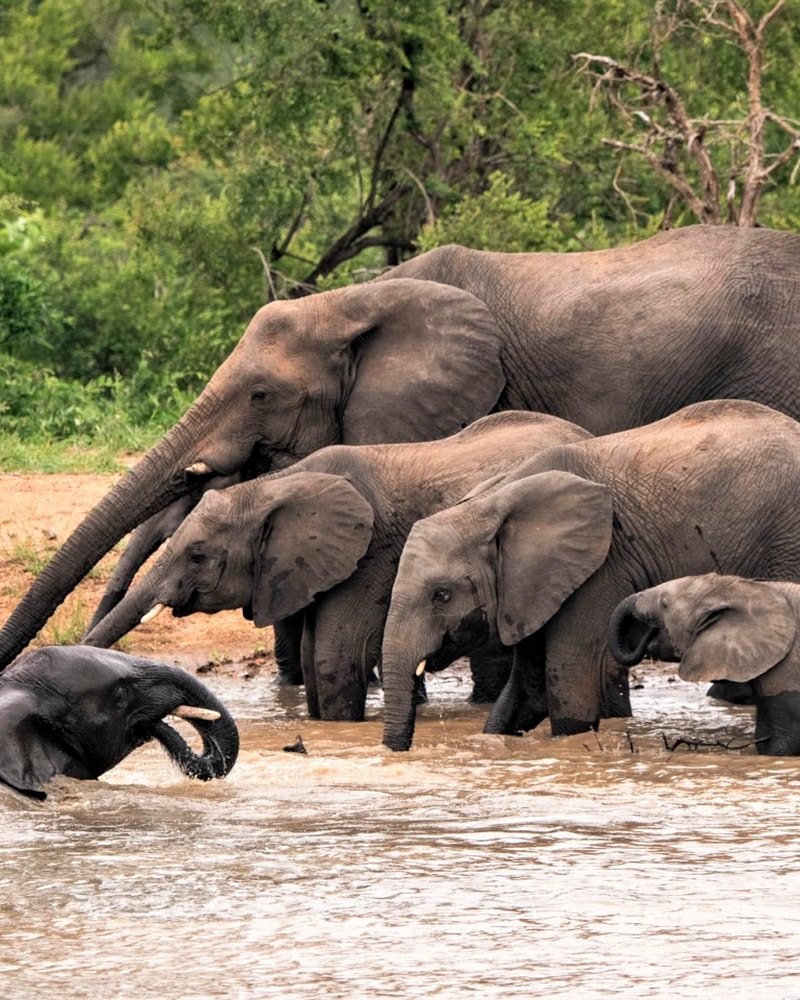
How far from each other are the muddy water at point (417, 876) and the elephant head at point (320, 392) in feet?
6.01

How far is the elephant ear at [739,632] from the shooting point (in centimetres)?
769

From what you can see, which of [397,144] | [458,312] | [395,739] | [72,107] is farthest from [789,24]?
[72,107]

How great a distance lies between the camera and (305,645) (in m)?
9.20

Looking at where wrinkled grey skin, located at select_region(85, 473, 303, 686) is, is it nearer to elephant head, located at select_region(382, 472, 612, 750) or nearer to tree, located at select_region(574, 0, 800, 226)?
elephant head, located at select_region(382, 472, 612, 750)

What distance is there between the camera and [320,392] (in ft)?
31.7

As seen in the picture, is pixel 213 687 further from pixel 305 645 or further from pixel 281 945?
pixel 281 945

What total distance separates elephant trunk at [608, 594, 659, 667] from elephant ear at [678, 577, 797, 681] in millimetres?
150

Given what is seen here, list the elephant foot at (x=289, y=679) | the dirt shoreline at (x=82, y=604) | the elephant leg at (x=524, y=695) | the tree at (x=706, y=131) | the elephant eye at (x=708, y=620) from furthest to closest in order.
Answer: the tree at (x=706, y=131), the dirt shoreline at (x=82, y=604), the elephant foot at (x=289, y=679), the elephant leg at (x=524, y=695), the elephant eye at (x=708, y=620)

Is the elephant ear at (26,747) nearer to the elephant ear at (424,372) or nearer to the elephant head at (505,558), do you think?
the elephant head at (505,558)

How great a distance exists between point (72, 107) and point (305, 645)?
20852 mm

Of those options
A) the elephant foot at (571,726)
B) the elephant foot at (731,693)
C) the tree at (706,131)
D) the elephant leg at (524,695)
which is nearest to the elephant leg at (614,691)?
the elephant foot at (571,726)

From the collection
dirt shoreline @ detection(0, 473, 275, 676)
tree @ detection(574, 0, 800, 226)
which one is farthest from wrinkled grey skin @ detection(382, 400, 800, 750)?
tree @ detection(574, 0, 800, 226)

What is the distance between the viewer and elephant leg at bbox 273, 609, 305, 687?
33.1 ft

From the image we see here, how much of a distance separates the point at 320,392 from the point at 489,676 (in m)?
1.41
